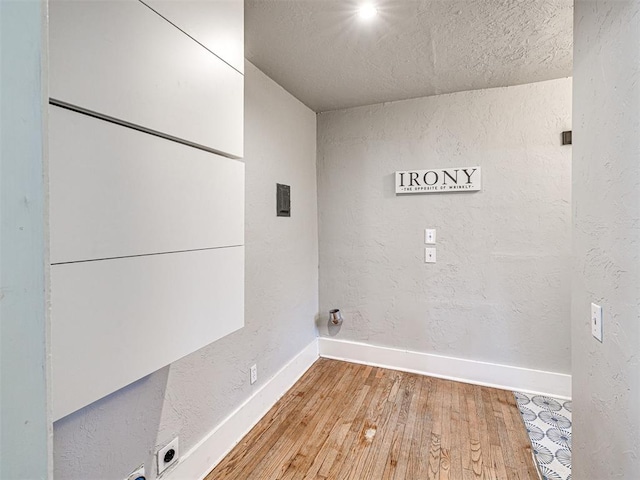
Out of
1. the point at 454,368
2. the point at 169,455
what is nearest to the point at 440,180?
the point at 454,368

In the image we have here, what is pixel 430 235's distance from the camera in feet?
8.59

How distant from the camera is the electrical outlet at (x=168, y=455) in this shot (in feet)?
4.49

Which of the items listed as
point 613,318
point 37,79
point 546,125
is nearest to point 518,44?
point 546,125

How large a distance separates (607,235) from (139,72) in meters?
1.48

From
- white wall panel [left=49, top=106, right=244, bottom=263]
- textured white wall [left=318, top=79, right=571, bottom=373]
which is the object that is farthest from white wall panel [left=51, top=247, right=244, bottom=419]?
textured white wall [left=318, top=79, right=571, bottom=373]

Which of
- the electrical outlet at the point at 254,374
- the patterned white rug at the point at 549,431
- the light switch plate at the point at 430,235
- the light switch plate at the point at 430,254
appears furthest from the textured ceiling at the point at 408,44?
the patterned white rug at the point at 549,431

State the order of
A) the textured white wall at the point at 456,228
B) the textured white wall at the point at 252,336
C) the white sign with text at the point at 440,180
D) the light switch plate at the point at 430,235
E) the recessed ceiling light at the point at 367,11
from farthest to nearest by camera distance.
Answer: the light switch plate at the point at 430,235, the white sign with text at the point at 440,180, the textured white wall at the point at 456,228, the recessed ceiling light at the point at 367,11, the textured white wall at the point at 252,336

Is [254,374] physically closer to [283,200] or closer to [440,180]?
[283,200]

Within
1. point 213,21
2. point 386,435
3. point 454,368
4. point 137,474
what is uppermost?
point 213,21

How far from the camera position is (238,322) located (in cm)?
132

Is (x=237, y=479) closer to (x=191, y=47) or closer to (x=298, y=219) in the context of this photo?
(x=298, y=219)

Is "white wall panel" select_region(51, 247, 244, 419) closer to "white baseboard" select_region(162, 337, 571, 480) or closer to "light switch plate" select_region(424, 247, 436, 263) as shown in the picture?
"white baseboard" select_region(162, 337, 571, 480)

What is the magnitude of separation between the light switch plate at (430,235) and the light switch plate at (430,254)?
54 millimetres

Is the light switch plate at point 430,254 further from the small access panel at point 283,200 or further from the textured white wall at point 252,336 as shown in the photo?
the small access panel at point 283,200
